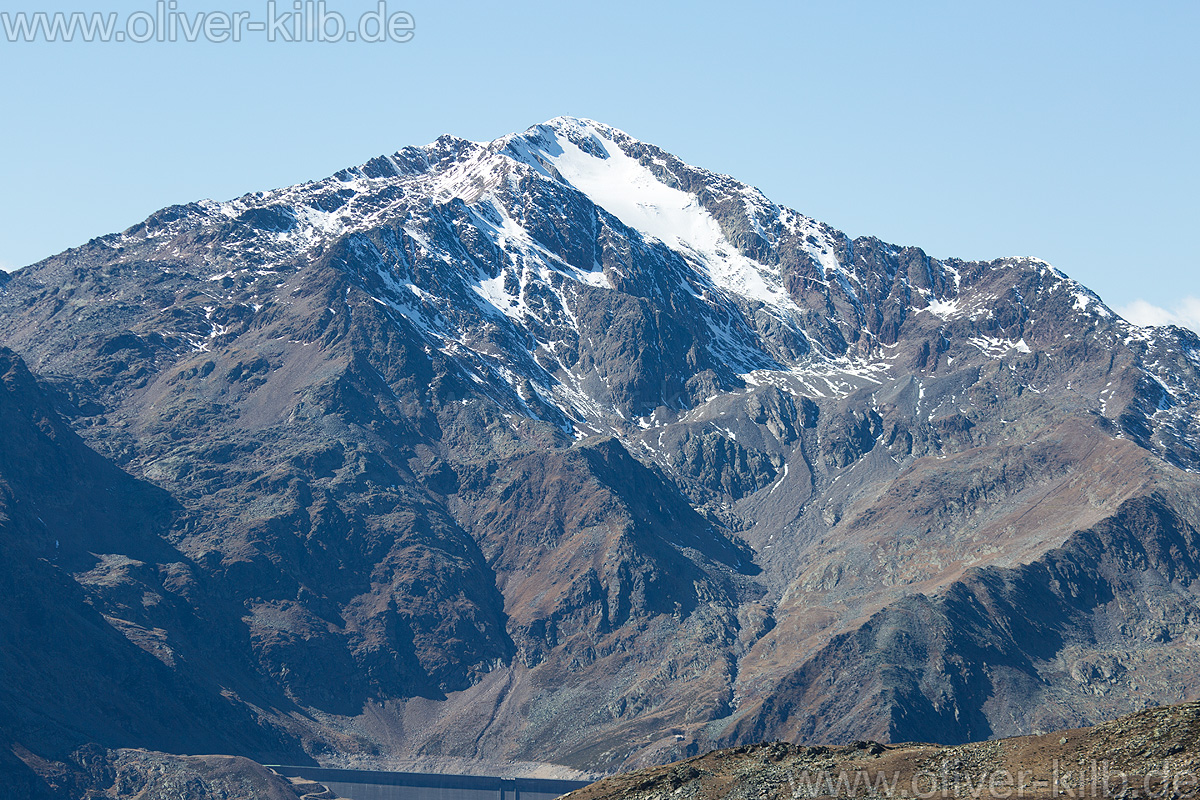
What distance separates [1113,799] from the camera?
92.2 metres

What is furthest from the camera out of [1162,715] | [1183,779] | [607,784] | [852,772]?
[607,784]

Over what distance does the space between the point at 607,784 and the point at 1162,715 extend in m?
54.0

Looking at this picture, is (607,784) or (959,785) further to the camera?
(607,784)

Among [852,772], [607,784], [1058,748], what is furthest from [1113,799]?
[607,784]

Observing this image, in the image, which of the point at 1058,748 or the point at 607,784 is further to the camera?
the point at 607,784

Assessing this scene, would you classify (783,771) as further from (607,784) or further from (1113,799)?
(1113,799)

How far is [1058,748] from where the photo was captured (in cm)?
10412

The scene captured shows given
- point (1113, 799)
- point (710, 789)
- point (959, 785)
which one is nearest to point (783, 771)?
point (710, 789)

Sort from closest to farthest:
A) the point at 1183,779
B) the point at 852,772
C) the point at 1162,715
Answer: the point at 1183,779
the point at 1162,715
the point at 852,772

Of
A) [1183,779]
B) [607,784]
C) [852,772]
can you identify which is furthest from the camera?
[607,784]

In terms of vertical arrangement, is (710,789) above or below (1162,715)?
below

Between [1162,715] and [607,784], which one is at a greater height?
[1162,715]

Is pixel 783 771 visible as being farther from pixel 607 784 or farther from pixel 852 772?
pixel 607 784

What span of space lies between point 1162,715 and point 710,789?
128 ft
